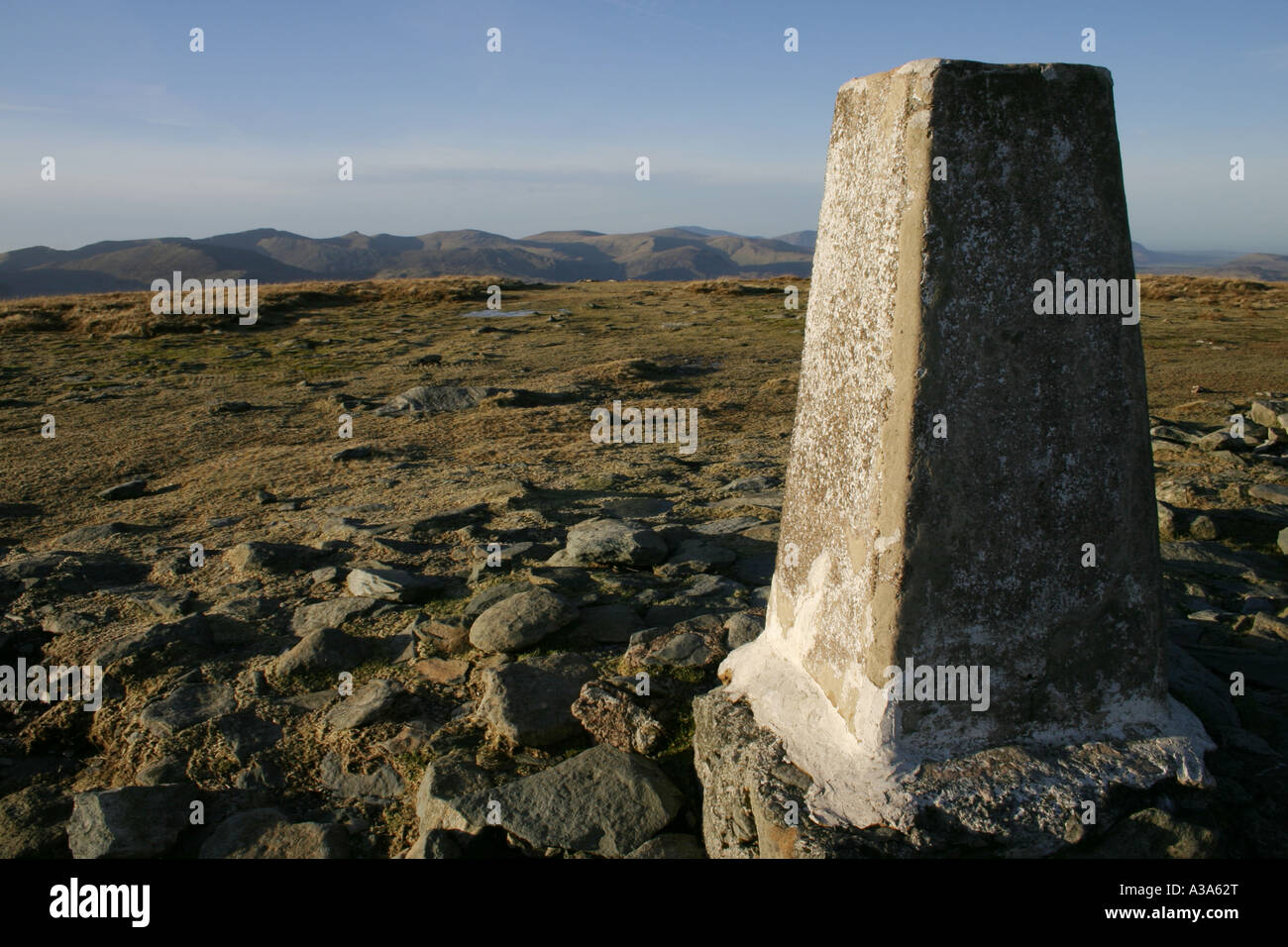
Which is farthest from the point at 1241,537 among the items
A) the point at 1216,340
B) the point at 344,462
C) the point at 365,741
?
the point at 1216,340

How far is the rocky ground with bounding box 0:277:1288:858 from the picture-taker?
3357 millimetres

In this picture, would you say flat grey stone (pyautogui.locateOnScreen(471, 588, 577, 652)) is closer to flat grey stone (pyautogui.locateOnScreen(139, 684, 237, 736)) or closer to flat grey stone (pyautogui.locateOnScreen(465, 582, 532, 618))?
flat grey stone (pyautogui.locateOnScreen(465, 582, 532, 618))

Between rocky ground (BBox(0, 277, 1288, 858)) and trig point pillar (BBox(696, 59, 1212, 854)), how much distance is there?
12.5 inches

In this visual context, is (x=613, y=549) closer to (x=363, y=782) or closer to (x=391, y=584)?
(x=391, y=584)

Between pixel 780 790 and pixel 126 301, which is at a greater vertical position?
pixel 126 301

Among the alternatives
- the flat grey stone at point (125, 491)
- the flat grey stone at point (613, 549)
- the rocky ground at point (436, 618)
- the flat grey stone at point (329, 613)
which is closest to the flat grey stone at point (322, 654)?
the rocky ground at point (436, 618)

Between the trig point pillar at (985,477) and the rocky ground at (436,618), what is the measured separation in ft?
1.04

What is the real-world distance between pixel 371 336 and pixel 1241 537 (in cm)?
1619

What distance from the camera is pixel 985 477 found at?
2.61 metres

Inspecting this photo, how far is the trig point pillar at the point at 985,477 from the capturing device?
2.53 meters

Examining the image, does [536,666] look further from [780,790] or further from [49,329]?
[49,329]

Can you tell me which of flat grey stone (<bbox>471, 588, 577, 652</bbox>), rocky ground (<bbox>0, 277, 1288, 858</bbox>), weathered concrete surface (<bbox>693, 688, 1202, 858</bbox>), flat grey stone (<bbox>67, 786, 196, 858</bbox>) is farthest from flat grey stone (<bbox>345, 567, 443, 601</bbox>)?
weathered concrete surface (<bbox>693, 688, 1202, 858</bbox>)

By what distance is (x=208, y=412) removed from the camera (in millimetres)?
11586
